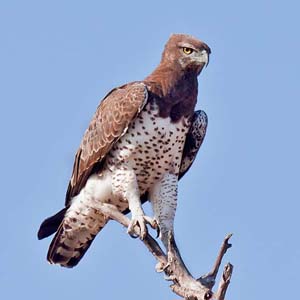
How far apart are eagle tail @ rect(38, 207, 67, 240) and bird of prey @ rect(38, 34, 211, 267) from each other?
0.03 feet

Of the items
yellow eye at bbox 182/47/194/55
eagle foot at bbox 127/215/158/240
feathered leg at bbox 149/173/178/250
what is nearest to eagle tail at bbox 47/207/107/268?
feathered leg at bbox 149/173/178/250

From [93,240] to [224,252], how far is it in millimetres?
3261

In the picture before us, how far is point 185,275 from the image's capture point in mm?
8359

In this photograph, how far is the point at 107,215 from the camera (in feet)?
32.2

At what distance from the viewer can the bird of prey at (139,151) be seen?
995cm

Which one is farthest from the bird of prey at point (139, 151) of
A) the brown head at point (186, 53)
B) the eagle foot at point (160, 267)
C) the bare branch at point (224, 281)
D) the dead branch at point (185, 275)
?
the bare branch at point (224, 281)

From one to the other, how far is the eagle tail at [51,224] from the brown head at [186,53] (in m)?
1.92

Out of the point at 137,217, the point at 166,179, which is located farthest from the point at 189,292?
the point at 166,179

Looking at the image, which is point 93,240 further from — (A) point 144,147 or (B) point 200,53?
(B) point 200,53

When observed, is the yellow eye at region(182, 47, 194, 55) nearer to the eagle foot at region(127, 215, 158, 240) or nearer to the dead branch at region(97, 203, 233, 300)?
the eagle foot at region(127, 215, 158, 240)

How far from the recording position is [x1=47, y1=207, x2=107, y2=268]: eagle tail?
10.6m

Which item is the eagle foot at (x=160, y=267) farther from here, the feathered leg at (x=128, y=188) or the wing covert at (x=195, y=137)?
the wing covert at (x=195, y=137)

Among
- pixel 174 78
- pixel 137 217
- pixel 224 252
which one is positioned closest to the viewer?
pixel 224 252

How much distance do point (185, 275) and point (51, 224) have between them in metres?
2.77
